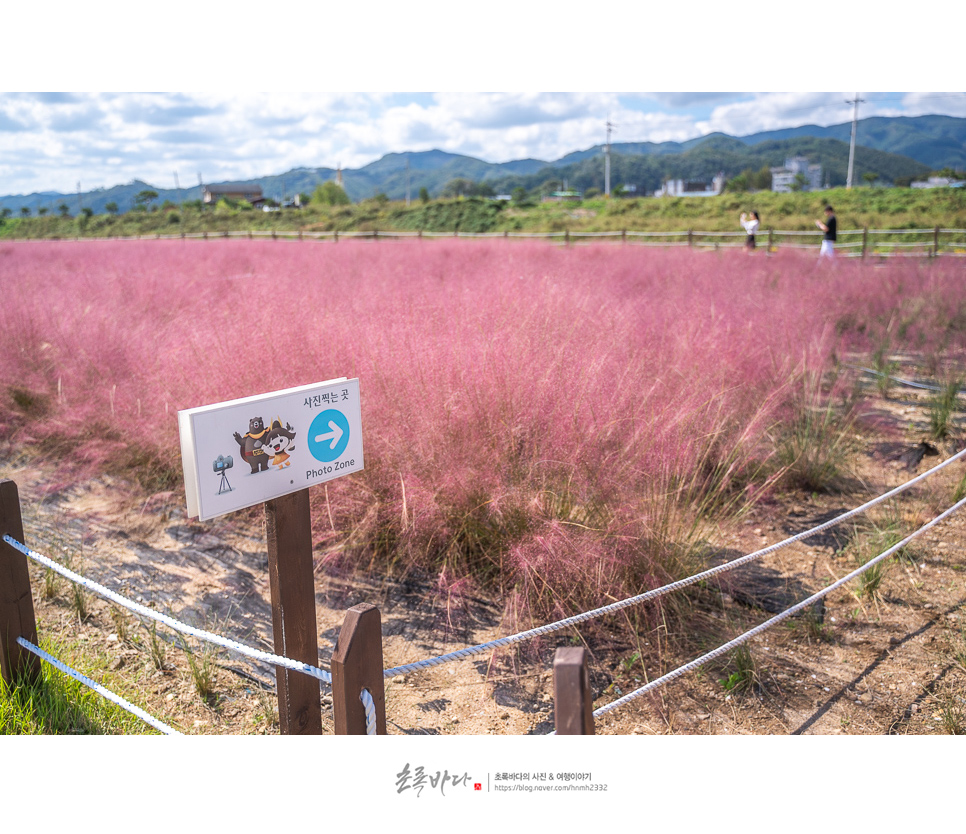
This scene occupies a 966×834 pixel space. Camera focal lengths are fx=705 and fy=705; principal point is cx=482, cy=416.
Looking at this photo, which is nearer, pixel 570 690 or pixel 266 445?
pixel 570 690

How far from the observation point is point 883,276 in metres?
9.48

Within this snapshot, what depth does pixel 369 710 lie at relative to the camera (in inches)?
55.3

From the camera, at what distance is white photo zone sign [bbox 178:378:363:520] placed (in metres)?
1.47

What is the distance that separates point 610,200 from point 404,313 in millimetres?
37052

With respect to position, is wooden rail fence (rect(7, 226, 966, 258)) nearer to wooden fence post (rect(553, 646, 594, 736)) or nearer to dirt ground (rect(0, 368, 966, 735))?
dirt ground (rect(0, 368, 966, 735))

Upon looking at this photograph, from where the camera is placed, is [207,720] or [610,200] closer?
[207,720]

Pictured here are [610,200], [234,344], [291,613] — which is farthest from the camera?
[610,200]

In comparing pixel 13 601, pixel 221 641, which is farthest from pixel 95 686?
pixel 221 641

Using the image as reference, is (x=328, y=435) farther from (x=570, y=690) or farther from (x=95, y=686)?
(x=95, y=686)

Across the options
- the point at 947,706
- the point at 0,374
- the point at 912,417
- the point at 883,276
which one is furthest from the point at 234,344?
the point at 883,276

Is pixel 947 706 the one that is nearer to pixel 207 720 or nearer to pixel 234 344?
pixel 207 720

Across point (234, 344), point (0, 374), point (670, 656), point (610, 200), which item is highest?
point (610, 200)

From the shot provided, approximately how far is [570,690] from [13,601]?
183 centimetres

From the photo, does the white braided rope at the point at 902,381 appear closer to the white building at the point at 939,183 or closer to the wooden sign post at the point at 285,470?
the wooden sign post at the point at 285,470
